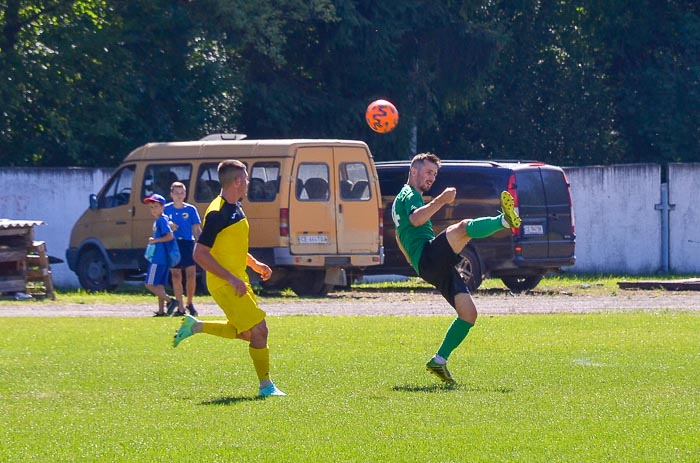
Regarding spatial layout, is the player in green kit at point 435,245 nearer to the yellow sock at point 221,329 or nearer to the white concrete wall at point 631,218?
the yellow sock at point 221,329

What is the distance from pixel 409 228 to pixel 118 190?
12.6m

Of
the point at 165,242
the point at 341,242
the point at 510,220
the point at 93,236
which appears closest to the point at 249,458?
the point at 510,220

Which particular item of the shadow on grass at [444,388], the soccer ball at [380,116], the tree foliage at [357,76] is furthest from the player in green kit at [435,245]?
the tree foliage at [357,76]

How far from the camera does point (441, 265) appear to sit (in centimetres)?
1052

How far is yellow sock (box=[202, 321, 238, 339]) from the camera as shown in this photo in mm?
9945

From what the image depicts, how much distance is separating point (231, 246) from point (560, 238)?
1273 cm

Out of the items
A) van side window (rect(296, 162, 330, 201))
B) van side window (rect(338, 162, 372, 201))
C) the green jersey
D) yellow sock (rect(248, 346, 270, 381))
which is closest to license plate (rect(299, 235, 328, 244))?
van side window (rect(296, 162, 330, 201))

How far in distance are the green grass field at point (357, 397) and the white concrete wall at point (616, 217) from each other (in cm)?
1213

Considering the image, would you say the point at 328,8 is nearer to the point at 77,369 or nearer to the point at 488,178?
the point at 488,178

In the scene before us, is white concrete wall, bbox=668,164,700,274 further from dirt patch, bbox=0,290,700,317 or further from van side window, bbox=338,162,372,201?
van side window, bbox=338,162,372,201

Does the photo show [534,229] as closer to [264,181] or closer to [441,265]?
[264,181]

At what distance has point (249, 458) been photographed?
7.11 meters

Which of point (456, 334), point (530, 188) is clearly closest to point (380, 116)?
point (530, 188)

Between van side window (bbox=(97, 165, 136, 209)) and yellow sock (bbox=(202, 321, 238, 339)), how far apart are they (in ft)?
40.9
